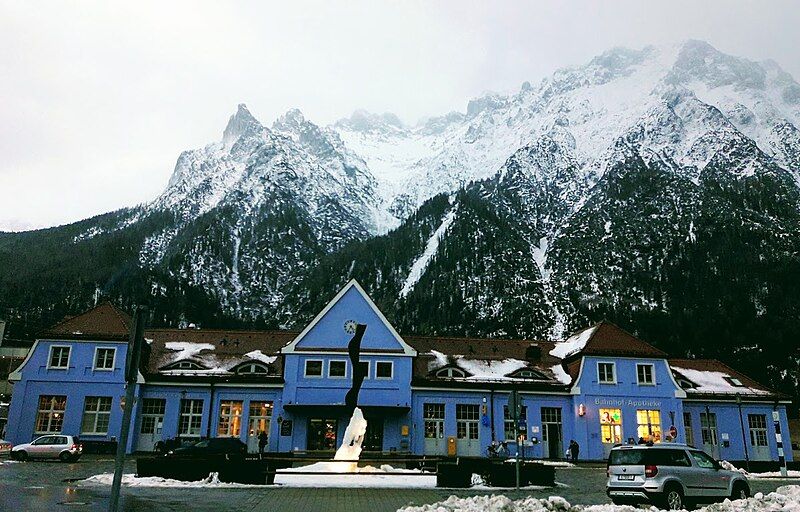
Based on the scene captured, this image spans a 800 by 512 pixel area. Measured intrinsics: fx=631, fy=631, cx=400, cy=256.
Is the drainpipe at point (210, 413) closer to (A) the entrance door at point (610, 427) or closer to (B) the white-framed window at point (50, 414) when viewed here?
(B) the white-framed window at point (50, 414)

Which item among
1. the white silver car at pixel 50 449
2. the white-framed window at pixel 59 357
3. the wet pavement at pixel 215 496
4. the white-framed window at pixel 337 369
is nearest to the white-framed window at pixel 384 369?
the white-framed window at pixel 337 369

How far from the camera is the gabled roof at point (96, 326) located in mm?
44750

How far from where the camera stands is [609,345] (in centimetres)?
4719

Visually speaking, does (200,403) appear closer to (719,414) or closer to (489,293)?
(719,414)

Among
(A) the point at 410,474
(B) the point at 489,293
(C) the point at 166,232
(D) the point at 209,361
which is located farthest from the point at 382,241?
(A) the point at 410,474

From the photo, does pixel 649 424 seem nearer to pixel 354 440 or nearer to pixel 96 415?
pixel 354 440

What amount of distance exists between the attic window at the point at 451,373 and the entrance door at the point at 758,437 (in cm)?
2118

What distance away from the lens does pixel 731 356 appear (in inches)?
4877

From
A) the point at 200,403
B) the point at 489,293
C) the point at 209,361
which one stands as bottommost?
the point at 200,403

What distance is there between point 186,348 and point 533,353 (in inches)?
1055

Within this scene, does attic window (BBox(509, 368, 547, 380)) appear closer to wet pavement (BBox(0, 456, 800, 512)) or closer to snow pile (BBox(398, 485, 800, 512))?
wet pavement (BBox(0, 456, 800, 512))

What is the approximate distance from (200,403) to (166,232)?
16218 cm

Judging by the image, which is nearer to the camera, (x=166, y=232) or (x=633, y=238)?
(x=633, y=238)

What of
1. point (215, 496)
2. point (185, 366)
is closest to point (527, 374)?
point (185, 366)
